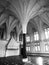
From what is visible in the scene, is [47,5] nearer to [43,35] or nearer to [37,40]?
[43,35]

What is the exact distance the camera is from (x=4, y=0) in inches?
546

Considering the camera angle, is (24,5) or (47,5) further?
(47,5)

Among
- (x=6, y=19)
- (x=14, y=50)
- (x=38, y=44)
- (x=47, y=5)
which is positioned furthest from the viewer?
(x=38, y=44)

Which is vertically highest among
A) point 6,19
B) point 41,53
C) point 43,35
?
point 6,19

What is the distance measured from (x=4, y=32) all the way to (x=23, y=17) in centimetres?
1307

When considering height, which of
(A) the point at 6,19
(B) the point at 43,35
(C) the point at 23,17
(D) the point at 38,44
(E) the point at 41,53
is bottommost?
(E) the point at 41,53

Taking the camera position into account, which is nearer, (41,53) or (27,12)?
(27,12)

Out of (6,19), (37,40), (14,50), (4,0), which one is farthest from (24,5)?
(37,40)

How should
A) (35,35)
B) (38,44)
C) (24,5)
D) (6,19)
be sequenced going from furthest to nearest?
(35,35), (38,44), (6,19), (24,5)

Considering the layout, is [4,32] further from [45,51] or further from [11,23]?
[45,51]

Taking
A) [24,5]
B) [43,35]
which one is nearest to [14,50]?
[43,35]

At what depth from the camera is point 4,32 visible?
25438mm

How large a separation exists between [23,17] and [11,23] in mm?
9124

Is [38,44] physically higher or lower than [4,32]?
lower
